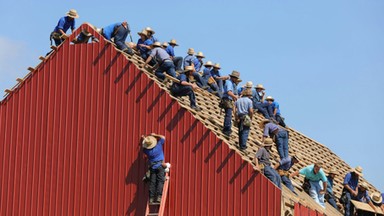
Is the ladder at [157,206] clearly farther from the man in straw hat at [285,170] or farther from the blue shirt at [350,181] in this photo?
the blue shirt at [350,181]

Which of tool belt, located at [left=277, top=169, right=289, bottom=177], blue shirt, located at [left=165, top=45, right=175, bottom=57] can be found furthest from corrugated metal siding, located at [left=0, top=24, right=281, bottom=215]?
blue shirt, located at [left=165, top=45, right=175, bottom=57]

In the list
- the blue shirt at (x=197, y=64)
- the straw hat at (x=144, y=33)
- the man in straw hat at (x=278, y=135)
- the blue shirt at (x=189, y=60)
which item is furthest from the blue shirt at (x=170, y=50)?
the man in straw hat at (x=278, y=135)

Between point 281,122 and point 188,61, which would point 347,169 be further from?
point 188,61

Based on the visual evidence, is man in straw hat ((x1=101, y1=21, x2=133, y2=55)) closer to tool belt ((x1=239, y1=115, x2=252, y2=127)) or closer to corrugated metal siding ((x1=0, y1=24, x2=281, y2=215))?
corrugated metal siding ((x1=0, y1=24, x2=281, y2=215))

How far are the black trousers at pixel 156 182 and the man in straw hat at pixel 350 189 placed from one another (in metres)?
6.86

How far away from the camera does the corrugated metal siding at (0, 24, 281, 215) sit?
31812 millimetres

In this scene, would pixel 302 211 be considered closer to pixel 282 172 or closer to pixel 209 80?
pixel 282 172

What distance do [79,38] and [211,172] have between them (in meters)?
6.36

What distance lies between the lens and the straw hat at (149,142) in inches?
1270

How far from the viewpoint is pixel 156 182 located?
3209 centimetres

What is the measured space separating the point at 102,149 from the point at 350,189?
794 cm

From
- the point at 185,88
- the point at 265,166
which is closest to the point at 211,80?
the point at 185,88

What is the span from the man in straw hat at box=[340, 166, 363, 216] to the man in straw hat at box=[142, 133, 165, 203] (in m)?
6.87

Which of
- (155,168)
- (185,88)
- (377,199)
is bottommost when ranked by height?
(155,168)
